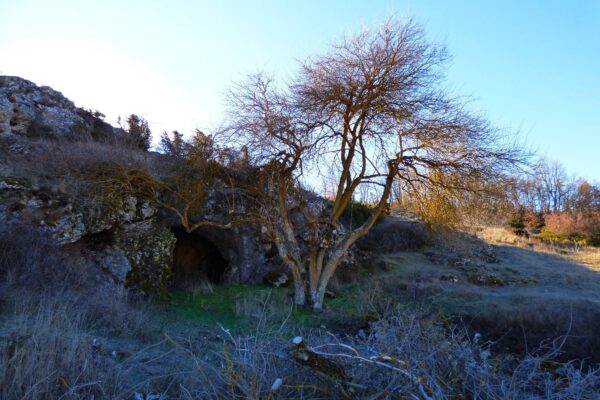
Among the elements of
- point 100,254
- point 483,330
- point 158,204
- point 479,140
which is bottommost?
point 483,330

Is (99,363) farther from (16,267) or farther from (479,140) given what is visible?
(479,140)

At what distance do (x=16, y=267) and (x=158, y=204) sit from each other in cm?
486

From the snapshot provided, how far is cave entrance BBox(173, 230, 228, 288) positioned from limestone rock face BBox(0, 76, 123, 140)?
15.0 feet

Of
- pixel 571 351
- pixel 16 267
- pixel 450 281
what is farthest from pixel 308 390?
pixel 450 281

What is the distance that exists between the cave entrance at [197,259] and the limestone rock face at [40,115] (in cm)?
458

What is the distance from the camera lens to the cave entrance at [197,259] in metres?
13.7

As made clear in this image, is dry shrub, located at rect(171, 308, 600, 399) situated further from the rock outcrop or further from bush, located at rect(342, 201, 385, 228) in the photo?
bush, located at rect(342, 201, 385, 228)

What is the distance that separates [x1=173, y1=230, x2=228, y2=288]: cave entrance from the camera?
44.9 ft

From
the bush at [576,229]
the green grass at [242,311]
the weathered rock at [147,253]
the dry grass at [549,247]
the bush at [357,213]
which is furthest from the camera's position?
the bush at [576,229]

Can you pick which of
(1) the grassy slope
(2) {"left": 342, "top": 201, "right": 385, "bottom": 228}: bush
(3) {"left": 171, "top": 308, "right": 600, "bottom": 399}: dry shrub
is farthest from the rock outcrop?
(3) {"left": 171, "top": 308, "right": 600, "bottom": 399}: dry shrub

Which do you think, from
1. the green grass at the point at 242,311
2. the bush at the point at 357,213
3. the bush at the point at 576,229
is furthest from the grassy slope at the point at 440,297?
the bush at the point at 576,229

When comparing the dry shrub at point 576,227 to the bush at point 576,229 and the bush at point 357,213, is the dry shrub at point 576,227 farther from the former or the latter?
the bush at point 357,213

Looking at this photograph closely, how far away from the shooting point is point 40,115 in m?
12.6

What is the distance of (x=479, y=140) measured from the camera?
989cm
